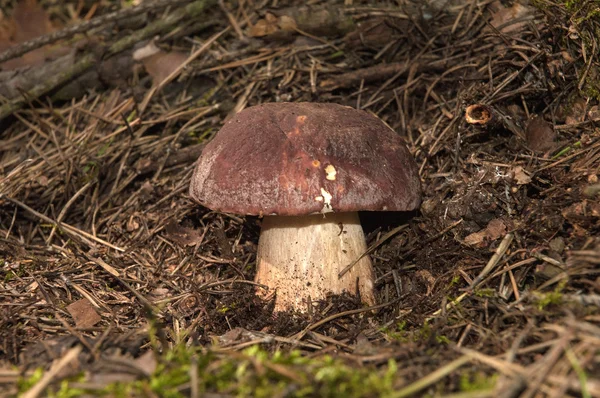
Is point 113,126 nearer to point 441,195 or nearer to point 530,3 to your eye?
point 441,195

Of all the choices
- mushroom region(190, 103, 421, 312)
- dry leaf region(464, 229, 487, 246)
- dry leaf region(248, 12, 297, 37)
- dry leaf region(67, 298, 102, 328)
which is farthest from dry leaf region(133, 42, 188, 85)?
dry leaf region(464, 229, 487, 246)

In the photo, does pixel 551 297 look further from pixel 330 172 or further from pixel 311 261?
pixel 311 261

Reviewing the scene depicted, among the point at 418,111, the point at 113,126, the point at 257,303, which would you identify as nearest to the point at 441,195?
the point at 418,111

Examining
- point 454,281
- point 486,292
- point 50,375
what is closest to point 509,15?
point 454,281

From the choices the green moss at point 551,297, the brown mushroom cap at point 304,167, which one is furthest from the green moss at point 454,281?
the green moss at point 551,297

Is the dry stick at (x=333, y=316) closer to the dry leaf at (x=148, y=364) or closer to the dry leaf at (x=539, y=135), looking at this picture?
the dry leaf at (x=148, y=364)
